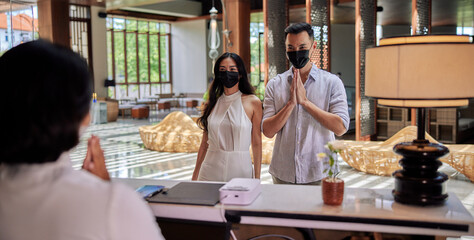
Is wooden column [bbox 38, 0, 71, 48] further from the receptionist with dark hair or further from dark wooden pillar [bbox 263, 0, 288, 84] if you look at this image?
the receptionist with dark hair

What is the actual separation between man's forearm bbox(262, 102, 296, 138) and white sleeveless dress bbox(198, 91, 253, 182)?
1.01ft

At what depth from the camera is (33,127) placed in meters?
0.83

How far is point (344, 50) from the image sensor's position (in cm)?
1723

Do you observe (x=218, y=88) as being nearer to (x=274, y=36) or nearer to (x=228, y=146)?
(x=228, y=146)

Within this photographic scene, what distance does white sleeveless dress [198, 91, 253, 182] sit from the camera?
2.69m

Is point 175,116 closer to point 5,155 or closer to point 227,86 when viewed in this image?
point 227,86

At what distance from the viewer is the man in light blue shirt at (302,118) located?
2.33m

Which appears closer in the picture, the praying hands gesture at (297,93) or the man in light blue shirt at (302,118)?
the praying hands gesture at (297,93)

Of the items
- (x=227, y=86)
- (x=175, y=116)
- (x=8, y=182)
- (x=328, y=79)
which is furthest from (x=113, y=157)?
(x=8, y=182)

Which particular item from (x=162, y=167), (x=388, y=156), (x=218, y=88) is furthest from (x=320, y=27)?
(x=218, y=88)

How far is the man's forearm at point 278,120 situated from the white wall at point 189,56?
16938 mm

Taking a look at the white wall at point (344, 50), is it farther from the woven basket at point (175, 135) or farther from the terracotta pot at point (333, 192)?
the terracotta pot at point (333, 192)

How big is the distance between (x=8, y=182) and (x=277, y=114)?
162cm

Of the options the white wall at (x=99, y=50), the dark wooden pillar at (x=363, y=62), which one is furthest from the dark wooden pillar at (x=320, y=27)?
the white wall at (x=99, y=50)
